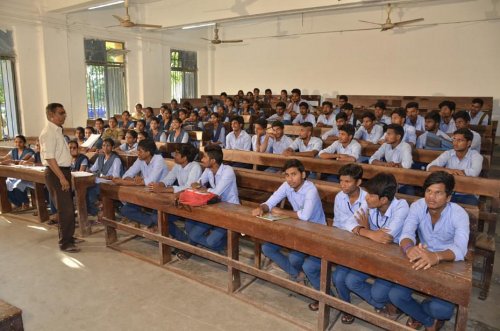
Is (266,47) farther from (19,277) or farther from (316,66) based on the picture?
(19,277)

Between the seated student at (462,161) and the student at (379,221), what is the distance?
52.9 inches

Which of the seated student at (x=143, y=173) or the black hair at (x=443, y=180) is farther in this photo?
the seated student at (x=143, y=173)

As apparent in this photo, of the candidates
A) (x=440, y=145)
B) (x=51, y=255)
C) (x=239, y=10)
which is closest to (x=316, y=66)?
(x=239, y=10)

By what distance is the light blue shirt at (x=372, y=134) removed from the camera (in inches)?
215

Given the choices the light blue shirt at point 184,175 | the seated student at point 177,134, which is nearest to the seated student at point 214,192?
the light blue shirt at point 184,175

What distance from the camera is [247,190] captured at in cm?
431

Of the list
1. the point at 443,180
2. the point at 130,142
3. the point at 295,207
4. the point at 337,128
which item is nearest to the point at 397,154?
the point at 337,128

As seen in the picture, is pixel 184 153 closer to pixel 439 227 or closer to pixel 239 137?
pixel 239 137

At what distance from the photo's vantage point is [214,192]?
344cm

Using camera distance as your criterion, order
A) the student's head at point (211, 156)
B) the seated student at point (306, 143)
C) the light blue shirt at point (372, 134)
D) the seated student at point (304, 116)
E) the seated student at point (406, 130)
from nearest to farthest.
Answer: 1. the student's head at point (211, 156)
2. the seated student at point (306, 143)
3. the seated student at point (406, 130)
4. the light blue shirt at point (372, 134)
5. the seated student at point (304, 116)

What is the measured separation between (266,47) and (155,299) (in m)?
11.4

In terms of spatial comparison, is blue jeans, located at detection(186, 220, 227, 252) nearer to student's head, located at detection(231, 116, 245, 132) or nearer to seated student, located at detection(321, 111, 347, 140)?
student's head, located at detection(231, 116, 245, 132)

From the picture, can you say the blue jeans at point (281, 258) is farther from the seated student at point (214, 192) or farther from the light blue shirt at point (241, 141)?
the light blue shirt at point (241, 141)

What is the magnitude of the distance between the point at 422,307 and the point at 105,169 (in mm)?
3830
